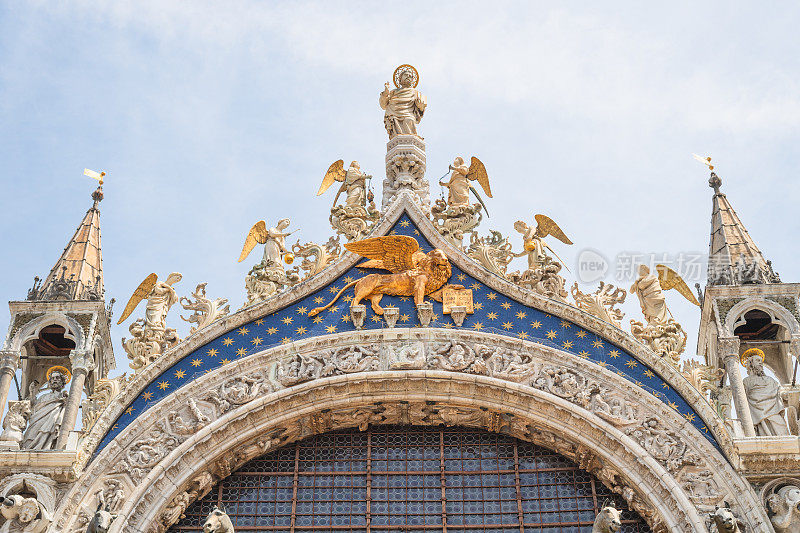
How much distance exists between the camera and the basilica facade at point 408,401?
59.4 feet

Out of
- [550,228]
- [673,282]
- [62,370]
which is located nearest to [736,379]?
[673,282]

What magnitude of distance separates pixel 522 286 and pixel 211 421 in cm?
547

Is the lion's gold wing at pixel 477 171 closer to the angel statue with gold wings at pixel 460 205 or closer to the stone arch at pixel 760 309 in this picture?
the angel statue with gold wings at pixel 460 205

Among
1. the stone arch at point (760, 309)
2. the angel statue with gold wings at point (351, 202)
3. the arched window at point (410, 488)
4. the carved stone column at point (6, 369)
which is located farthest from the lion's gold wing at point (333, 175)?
the stone arch at point (760, 309)

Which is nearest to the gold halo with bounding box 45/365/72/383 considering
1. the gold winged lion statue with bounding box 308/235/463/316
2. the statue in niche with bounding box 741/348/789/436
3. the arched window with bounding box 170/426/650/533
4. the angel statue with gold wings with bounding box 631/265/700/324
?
the arched window with bounding box 170/426/650/533

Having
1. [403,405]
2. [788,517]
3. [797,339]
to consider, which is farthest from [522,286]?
[788,517]

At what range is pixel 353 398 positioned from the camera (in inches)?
763

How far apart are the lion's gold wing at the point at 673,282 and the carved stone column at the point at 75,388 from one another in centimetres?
920

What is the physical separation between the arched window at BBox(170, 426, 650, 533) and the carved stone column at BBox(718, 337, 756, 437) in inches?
82.2

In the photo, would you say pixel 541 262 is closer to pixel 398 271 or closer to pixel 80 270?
pixel 398 271

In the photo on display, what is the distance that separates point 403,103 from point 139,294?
638 centimetres

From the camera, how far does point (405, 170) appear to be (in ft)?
74.9

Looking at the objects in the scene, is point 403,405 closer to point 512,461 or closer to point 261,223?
point 512,461

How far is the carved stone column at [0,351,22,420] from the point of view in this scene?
Result: 749 inches
